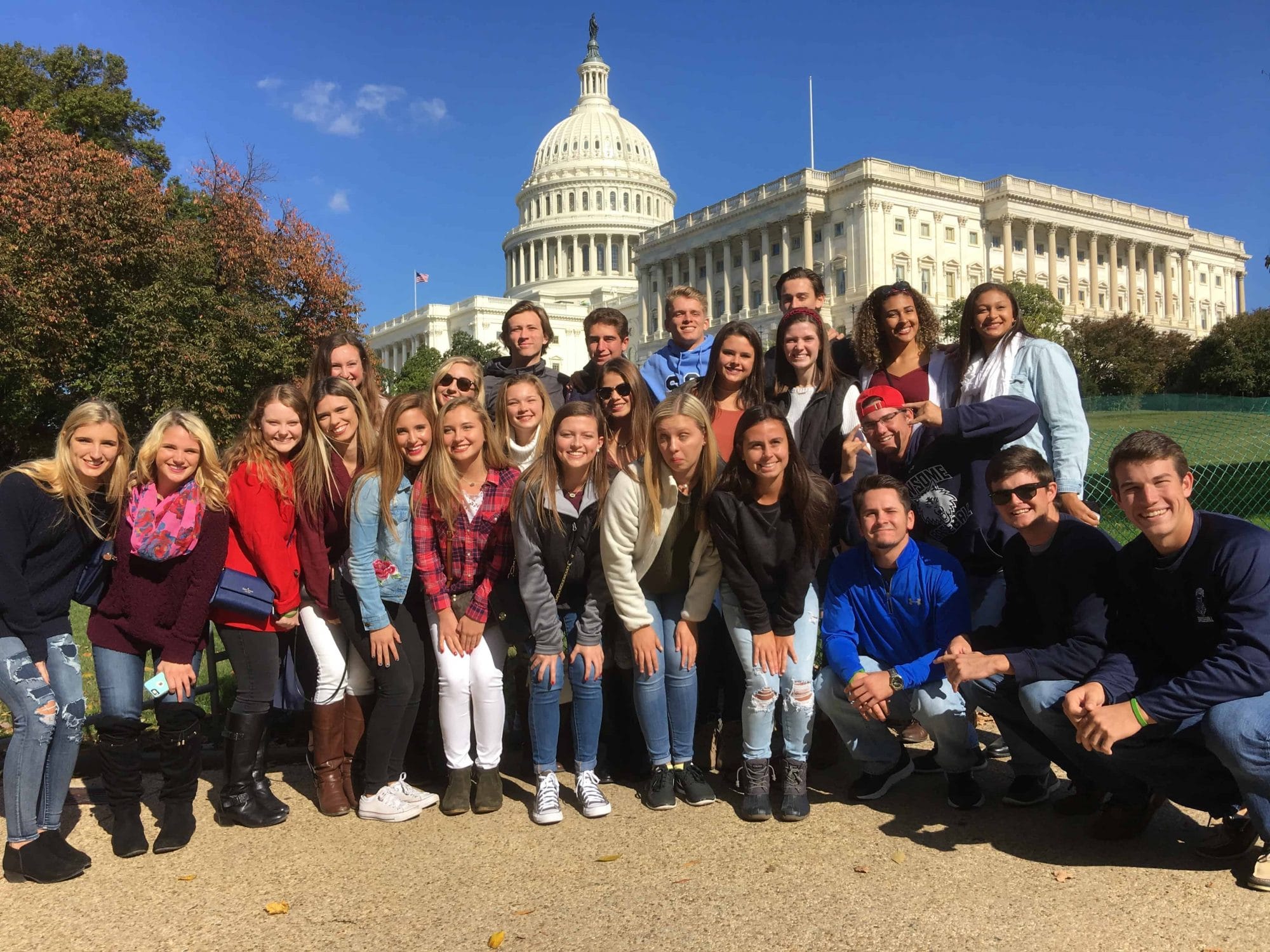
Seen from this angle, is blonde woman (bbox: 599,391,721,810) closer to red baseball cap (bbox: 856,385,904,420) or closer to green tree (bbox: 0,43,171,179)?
red baseball cap (bbox: 856,385,904,420)

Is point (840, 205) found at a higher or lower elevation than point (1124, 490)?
higher

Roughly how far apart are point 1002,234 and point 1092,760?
80.3m

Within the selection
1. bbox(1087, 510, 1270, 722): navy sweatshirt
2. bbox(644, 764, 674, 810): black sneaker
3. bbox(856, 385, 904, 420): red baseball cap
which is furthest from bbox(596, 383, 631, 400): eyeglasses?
bbox(1087, 510, 1270, 722): navy sweatshirt

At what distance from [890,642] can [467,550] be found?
2.03 meters

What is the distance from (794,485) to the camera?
14.8 ft

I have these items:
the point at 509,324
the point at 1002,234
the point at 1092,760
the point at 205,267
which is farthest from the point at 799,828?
the point at 1002,234

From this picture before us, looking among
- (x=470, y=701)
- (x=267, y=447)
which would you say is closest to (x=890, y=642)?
(x=470, y=701)

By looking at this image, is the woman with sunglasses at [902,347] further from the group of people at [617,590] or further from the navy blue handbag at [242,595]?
the navy blue handbag at [242,595]

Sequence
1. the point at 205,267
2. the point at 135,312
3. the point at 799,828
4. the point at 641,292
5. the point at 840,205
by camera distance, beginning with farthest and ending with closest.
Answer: the point at 641,292 < the point at 840,205 < the point at 205,267 < the point at 135,312 < the point at 799,828

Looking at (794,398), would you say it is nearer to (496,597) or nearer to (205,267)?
(496,597)

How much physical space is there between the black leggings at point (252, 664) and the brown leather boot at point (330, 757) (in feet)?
0.82

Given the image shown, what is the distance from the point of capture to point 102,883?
12.9 ft

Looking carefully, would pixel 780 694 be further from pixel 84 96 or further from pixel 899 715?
pixel 84 96

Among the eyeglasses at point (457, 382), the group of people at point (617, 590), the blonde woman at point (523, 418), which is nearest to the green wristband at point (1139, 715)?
the group of people at point (617, 590)
